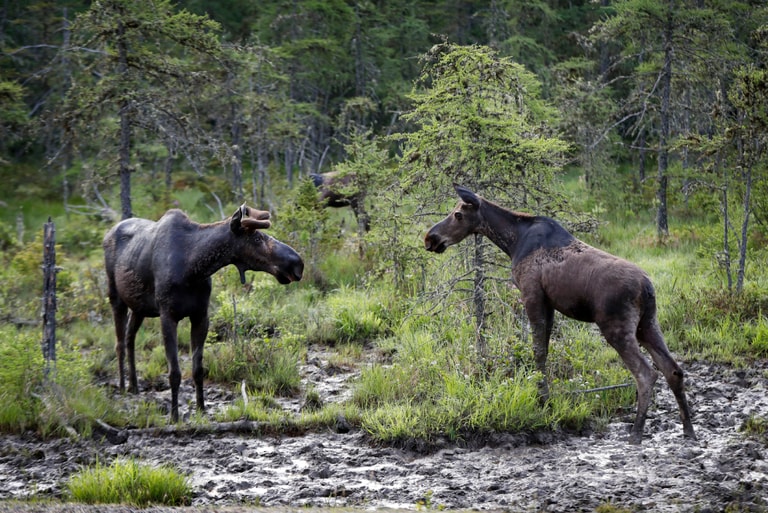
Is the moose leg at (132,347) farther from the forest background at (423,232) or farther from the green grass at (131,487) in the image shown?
the green grass at (131,487)

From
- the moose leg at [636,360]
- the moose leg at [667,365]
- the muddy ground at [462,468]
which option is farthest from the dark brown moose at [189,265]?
the moose leg at [667,365]

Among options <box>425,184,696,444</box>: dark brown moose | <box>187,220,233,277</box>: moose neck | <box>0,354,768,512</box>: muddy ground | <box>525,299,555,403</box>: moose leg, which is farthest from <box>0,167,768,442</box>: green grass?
<box>187,220,233,277</box>: moose neck

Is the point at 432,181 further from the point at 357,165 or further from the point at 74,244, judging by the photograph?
the point at 74,244

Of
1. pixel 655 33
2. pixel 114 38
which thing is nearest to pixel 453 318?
pixel 114 38

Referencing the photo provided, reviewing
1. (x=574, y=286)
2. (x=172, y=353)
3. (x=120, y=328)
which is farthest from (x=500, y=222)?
(x=120, y=328)

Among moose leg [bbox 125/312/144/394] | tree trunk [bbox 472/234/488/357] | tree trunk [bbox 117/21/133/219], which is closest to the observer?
tree trunk [bbox 472/234/488/357]

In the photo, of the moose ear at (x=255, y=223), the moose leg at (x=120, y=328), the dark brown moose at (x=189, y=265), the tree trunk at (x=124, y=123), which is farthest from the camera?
the tree trunk at (x=124, y=123)

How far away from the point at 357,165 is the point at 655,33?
7581 mm

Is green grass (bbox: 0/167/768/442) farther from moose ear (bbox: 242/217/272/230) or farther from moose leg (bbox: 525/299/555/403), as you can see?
moose ear (bbox: 242/217/272/230)

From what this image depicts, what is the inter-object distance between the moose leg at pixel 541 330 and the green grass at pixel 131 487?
12.4ft

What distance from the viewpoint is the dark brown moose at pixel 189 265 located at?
337 inches

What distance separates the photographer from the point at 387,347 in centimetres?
1110

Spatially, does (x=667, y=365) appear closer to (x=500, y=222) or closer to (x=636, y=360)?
(x=636, y=360)

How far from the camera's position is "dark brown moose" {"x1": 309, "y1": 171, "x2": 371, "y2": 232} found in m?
15.5
